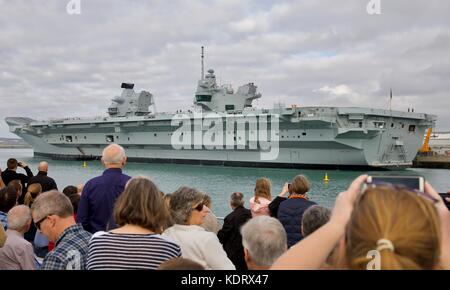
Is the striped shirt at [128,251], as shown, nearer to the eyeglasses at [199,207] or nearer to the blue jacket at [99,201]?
the eyeglasses at [199,207]

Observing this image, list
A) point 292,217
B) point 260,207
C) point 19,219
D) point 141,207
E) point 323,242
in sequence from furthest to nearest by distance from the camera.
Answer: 1. point 260,207
2. point 292,217
3. point 19,219
4. point 141,207
5. point 323,242

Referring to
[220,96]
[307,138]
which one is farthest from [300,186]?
[220,96]

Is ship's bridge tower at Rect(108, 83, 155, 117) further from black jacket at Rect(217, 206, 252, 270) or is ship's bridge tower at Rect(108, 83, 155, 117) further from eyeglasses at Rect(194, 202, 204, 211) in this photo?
eyeglasses at Rect(194, 202, 204, 211)

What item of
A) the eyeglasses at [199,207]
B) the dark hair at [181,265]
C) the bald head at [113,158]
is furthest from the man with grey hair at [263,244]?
the bald head at [113,158]

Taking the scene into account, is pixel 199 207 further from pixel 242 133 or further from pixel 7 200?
pixel 242 133

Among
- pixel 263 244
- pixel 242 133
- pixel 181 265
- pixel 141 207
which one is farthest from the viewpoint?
pixel 242 133

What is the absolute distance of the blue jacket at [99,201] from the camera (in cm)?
356

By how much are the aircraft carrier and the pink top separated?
76.3ft

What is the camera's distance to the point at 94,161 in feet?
143

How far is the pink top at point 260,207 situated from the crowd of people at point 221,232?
0.01 meters

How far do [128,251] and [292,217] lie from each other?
2081 millimetres

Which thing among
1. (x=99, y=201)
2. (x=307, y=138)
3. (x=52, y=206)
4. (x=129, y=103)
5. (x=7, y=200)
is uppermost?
(x=129, y=103)

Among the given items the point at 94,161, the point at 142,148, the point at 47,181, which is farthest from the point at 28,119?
the point at 47,181

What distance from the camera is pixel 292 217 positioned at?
152 inches
